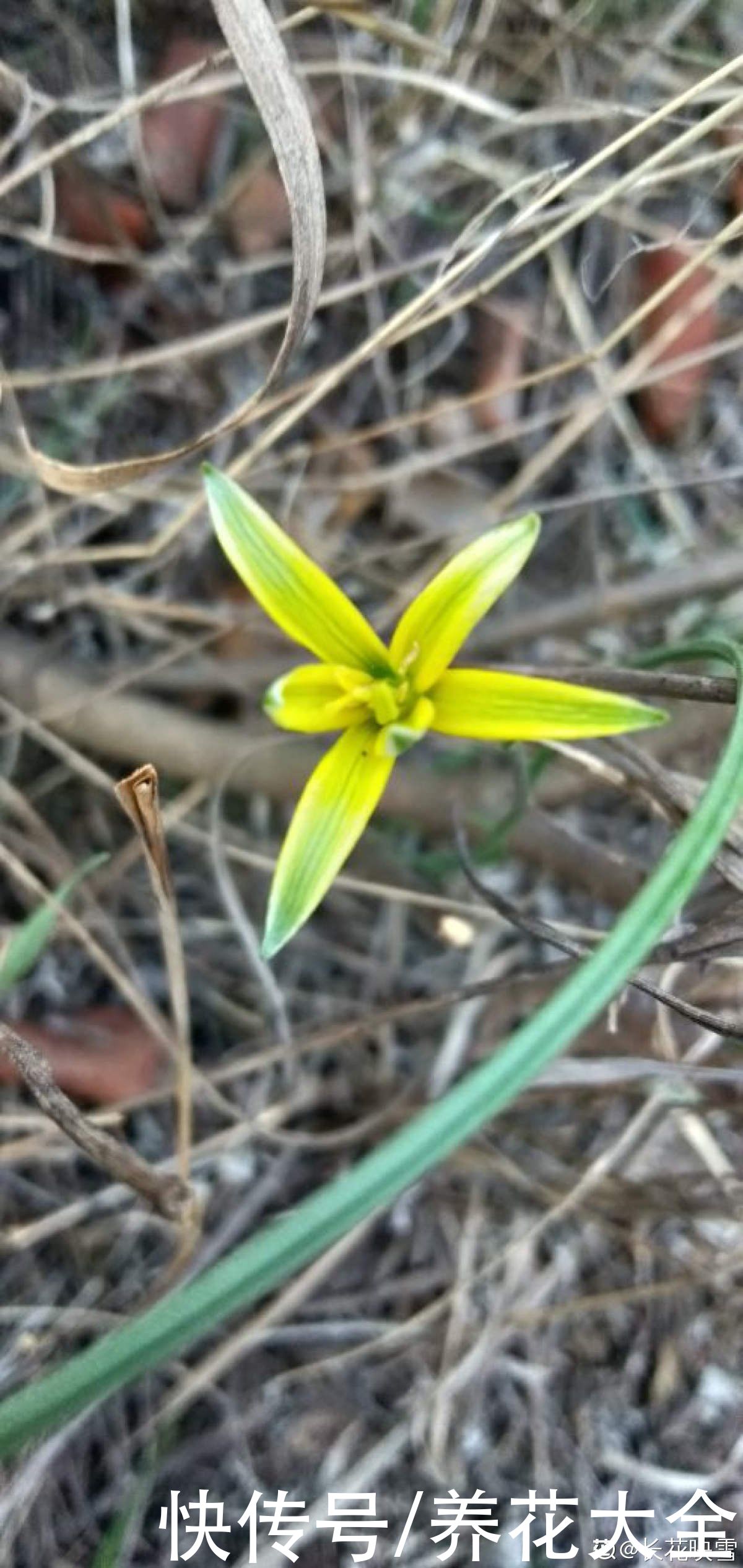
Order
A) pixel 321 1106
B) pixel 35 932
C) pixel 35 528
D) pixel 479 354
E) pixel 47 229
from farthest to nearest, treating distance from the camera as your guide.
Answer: pixel 479 354
pixel 321 1106
pixel 35 528
pixel 47 229
pixel 35 932

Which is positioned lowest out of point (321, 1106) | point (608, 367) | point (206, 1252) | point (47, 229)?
point (206, 1252)

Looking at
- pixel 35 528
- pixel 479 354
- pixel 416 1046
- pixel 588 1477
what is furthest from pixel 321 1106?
pixel 479 354

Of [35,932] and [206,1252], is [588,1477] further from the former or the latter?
[35,932]

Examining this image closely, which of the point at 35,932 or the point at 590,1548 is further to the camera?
the point at 590,1548

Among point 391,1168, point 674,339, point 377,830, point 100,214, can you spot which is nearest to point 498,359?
point 674,339

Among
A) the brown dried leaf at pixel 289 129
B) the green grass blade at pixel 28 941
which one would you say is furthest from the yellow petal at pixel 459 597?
the green grass blade at pixel 28 941

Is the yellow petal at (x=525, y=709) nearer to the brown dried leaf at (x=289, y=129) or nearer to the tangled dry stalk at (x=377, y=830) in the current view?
the brown dried leaf at (x=289, y=129)
